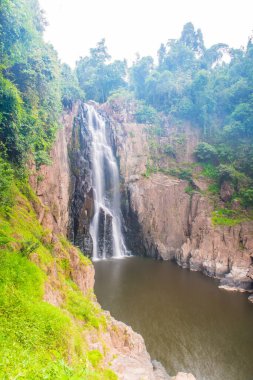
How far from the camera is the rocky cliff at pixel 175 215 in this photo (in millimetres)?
24047

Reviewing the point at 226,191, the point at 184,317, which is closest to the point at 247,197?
the point at 226,191

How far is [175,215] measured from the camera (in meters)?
30.0

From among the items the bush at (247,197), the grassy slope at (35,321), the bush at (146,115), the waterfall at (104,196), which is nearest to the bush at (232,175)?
the bush at (247,197)

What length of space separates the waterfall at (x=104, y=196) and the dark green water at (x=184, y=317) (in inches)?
165

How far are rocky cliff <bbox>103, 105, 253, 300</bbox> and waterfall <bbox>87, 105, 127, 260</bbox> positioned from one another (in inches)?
46.1

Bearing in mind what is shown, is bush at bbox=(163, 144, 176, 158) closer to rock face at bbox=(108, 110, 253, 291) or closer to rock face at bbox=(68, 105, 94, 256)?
rock face at bbox=(108, 110, 253, 291)

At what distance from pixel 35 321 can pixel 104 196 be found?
24.4 metres

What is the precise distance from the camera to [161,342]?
12602 mm

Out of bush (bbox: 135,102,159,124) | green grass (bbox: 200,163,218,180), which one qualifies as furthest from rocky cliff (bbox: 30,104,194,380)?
green grass (bbox: 200,163,218,180)

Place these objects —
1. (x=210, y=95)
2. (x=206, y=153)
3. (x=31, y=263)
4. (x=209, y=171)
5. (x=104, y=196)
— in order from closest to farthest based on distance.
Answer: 1. (x=31, y=263)
2. (x=104, y=196)
3. (x=209, y=171)
4. (x=206, y=153)
5. (x=210, y=95)

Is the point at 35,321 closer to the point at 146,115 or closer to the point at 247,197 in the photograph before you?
the point at 247,197

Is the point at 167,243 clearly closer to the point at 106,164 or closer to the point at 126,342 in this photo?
the point at 106,164

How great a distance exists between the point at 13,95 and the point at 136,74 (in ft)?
121

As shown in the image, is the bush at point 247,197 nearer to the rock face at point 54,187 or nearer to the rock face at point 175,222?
the rock face at point 175,222
